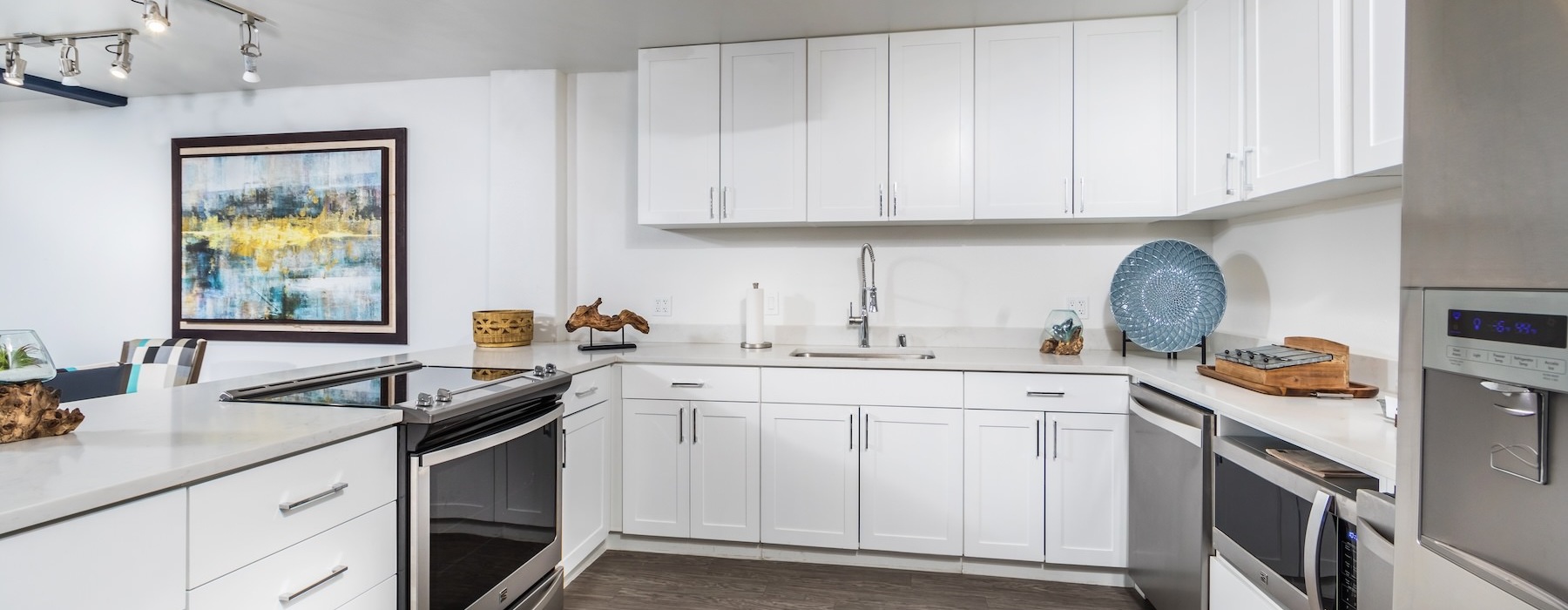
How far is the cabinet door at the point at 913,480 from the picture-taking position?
246 centimetres

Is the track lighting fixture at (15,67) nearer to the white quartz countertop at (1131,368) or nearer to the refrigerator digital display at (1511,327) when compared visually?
the white quartz countertop at (1131,368)

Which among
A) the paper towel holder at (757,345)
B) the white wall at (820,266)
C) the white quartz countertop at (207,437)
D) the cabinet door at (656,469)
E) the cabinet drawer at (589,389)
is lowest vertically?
the cabinet door at (656,469)

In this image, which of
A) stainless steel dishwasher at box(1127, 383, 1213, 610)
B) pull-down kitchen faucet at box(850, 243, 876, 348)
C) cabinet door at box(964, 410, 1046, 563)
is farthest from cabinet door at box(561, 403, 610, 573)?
stainless steel dishwasher at box(1127, 383, 1213, 610)

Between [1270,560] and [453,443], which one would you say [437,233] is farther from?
[1270,560]

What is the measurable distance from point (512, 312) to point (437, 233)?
0.75m

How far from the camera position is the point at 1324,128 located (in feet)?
5.16

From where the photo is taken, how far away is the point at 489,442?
1761 millimetres

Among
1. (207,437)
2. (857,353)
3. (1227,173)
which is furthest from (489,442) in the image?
(1227,173)

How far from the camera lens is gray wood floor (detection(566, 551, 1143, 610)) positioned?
2.28m

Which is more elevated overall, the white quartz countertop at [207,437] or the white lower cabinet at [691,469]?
the white quartz countertop at [207,437]

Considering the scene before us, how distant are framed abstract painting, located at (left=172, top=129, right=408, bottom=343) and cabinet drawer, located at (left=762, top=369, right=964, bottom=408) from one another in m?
2.11

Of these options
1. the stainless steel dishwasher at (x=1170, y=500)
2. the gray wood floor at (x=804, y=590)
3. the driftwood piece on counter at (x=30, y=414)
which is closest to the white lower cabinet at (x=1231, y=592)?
the stainless steel dishwasher at (x=1170, y=500)

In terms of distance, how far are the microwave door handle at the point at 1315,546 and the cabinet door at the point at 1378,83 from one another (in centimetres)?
73

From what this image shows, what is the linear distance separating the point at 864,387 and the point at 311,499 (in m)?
1.74
